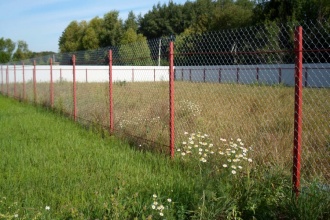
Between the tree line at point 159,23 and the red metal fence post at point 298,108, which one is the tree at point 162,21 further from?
the red metal fence post at point 298,108

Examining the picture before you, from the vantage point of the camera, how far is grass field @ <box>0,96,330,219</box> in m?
3.98

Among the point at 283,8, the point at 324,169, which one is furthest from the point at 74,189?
the point at 283,8

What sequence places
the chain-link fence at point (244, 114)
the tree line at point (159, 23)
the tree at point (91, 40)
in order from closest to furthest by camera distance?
the chain-link fence at point (244, 114), the tree line at point (159, 23), the tree at point (91, 40)

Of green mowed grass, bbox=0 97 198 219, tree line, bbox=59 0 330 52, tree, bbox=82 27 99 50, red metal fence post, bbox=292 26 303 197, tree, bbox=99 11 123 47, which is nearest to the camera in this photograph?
red metal fence post, bbox=292 26 303 197

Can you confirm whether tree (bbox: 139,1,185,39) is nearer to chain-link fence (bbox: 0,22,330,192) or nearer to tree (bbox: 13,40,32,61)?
tree (bbox: 13,40,32,61)

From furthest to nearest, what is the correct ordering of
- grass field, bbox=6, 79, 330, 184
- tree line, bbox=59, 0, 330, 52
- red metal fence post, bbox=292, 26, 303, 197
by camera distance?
tree line, bbox=59, 0, 330, 52, grass field, bbox=6, 79, 330, 184, red metal fence post, bbox=292, 26, 303, 197

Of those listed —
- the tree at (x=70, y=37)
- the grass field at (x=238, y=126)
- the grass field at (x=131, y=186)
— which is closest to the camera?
the grass field at (x=131, y=186)

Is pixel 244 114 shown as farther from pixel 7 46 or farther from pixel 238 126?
pixel 7 46

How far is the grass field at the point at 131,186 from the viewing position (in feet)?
13.1

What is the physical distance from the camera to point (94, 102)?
10.8 metres

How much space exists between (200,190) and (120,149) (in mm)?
3401

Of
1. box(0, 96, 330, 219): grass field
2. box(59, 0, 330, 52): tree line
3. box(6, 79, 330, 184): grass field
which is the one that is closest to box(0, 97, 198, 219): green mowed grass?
box(0, 96, 330, 219): grass field

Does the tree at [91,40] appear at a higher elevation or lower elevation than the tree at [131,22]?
lower

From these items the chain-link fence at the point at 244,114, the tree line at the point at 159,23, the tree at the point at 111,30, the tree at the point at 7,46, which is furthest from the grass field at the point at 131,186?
the tree at the point at 7,46
